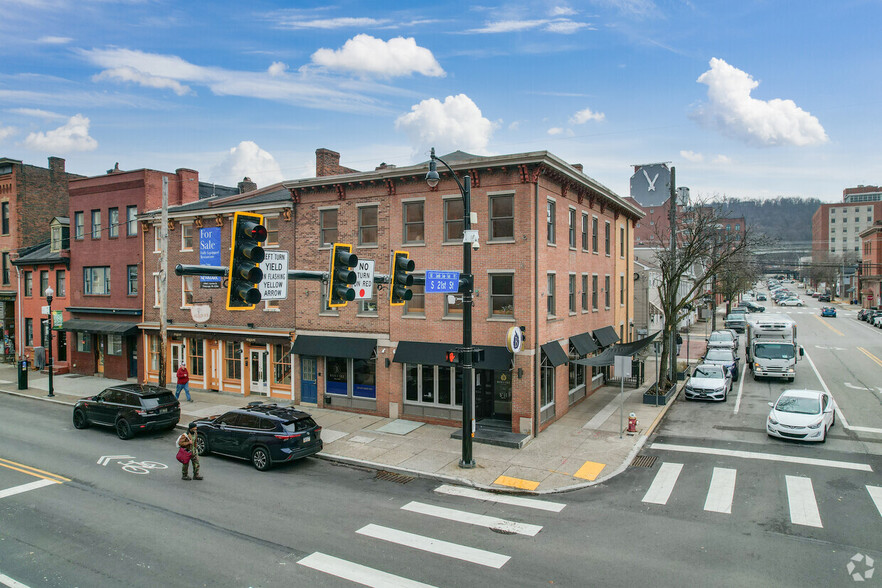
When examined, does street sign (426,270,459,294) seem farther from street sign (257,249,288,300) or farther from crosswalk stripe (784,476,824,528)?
crosswalk stripe (784,476,824,528)

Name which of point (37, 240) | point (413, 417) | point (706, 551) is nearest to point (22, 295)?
point (37, 240)

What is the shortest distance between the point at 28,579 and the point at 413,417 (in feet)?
43.6

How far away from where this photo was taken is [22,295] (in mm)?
36406

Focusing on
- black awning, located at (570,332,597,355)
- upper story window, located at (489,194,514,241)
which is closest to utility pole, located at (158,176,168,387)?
upper story window, located at (489,194,514,241)

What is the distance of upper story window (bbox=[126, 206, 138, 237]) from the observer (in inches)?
1171

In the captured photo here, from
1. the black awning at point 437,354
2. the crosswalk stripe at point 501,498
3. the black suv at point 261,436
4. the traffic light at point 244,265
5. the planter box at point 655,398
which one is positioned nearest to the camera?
the traffic light at point 244,265

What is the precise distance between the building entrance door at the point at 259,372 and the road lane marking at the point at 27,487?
37.2 feet

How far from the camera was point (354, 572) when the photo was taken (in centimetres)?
938

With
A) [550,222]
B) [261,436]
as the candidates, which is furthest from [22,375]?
[550,222]

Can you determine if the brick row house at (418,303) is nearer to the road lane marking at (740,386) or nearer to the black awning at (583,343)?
the black awning at (583,343)

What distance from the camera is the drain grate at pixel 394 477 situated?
1484 centimetres

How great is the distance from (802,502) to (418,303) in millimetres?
13379

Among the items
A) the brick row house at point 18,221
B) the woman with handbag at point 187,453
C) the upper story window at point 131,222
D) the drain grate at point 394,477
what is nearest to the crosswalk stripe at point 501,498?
the drain grate at point 394,477

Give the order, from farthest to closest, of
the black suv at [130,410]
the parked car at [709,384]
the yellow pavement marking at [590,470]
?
1. the parked car at [709,384]
2. the black suv at [130,410]
3. the yellow pavement marking at [590,470]
